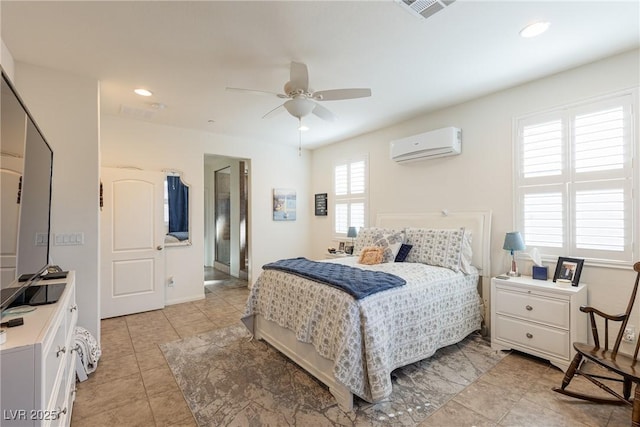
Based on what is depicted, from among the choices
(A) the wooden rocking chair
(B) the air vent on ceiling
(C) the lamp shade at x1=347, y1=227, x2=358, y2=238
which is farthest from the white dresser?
(C) the lamp shade at x1=347, y1=227, x2=358, y2=238

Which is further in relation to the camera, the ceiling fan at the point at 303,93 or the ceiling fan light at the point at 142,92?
the ceiling fan light at the point at 142,92

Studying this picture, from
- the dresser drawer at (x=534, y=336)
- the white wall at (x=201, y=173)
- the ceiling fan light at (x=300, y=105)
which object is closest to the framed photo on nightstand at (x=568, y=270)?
the dresser drawer at (x=534, y=336)

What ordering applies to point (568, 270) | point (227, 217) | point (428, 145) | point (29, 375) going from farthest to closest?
point (227, 217) < point (428, 145) < point (568, 270) < point (29, 375)

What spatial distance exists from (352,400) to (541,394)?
56.4 inches

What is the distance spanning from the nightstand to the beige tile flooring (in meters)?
0.14

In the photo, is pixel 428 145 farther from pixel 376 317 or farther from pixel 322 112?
pixel 376 317

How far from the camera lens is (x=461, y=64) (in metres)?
2.69

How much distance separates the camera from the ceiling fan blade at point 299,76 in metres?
2.39

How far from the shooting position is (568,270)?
2707mm

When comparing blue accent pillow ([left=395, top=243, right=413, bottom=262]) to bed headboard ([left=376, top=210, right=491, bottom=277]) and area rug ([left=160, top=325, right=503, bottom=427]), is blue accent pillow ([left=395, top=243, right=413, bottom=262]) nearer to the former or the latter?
bed headboard ([left=376, top=210, right=491, bottom=277])

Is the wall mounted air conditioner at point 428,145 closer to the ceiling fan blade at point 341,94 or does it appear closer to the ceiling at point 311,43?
the ceiling at point 311,43

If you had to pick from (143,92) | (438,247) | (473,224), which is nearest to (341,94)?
(438,247)

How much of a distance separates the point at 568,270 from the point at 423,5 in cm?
258

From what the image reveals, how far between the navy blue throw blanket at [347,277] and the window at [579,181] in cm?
168
